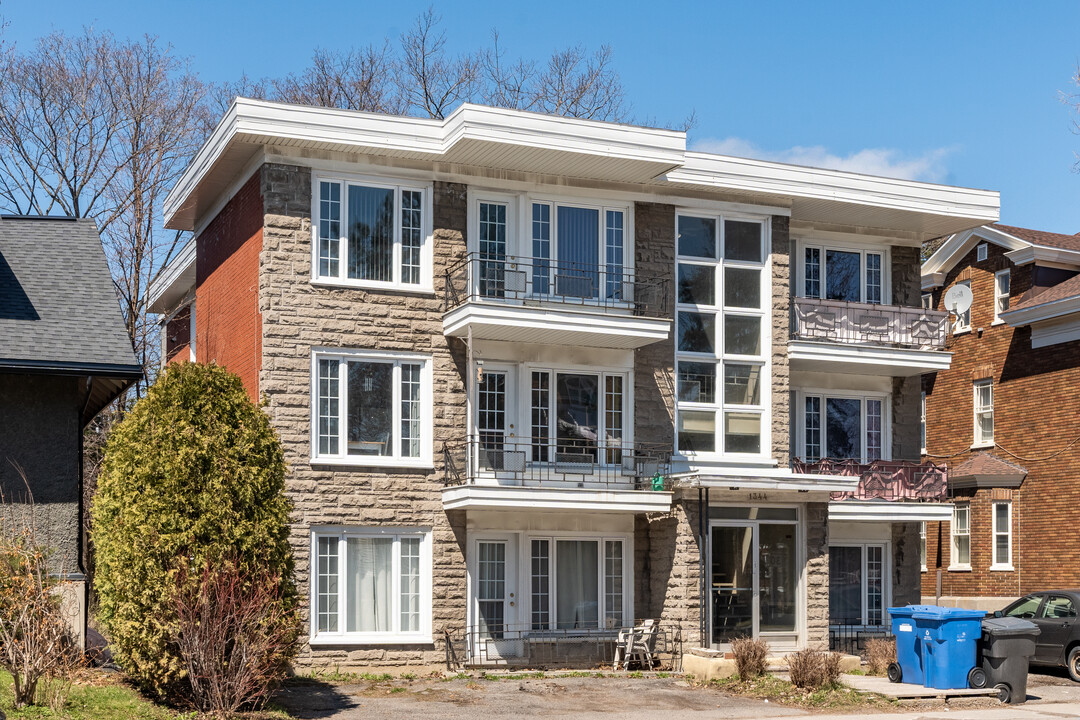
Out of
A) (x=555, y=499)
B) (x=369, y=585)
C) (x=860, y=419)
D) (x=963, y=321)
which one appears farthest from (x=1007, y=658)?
(x=963, y=321)

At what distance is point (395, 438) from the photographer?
68.7ft

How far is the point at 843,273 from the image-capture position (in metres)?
26.2

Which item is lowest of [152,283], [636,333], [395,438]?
[395,438]

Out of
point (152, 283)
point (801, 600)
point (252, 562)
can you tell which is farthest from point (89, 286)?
point (801, 600)

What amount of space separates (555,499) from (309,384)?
4597 mm

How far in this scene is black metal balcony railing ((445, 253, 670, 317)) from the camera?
21500mm

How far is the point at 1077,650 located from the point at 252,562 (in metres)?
14.6

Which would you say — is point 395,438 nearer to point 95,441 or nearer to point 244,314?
point 244,314

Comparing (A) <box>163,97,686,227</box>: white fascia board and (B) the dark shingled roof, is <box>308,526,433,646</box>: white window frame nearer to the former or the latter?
(B) the dark shingled roof

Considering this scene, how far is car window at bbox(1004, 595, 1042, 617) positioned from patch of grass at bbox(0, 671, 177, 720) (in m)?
15.5

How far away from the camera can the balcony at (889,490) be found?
24172 mm

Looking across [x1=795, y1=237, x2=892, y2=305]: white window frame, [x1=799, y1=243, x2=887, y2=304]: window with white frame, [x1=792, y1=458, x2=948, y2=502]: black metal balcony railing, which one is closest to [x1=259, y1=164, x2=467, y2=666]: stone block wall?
[x1=792, y1=458, x2=948, y2=502]: black metal balcony railing

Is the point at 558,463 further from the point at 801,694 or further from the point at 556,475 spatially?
the point at 801,694

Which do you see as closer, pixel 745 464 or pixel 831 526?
pixel 745 464
